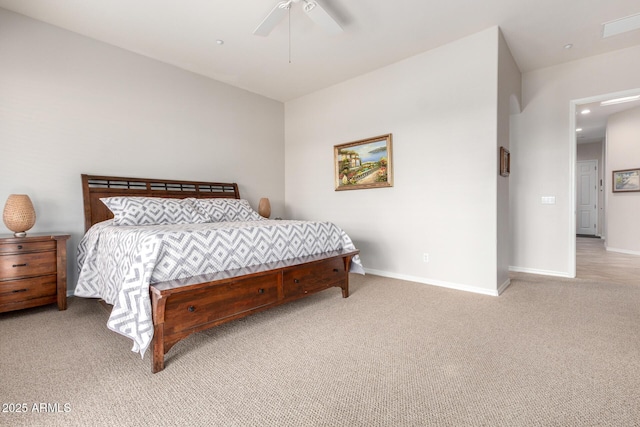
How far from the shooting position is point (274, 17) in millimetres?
2545

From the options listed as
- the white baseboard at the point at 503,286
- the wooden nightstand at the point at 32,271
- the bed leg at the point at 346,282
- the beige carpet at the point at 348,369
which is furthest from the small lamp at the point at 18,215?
the white baseboard at the point at 503,286

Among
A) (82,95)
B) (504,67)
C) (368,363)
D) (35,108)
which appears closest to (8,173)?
(35,108)

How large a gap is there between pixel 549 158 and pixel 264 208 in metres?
4.28

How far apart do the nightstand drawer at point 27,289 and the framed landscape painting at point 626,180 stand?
9.29m

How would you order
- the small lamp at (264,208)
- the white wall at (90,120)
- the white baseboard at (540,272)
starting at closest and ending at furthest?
the white wall at (90,120), the white baseboard at (540,272), the small lamp at (264,208)

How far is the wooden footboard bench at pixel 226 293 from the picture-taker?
1.86 m

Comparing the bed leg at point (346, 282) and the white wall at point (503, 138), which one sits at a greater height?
the white wall at point (503, 138)

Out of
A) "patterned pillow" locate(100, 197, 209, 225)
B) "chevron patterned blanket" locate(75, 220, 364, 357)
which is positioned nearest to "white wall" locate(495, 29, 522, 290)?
"chevron patterned blanket" locate(75, 220, 364, 357)

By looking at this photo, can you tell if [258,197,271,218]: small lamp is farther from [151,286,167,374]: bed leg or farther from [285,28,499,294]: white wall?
[151,286,167,374]: bed leg

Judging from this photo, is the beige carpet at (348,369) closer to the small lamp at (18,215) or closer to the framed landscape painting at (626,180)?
the small lamp at (18,215)

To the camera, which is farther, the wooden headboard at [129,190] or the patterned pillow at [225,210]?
the patterned pillow at [225,210]

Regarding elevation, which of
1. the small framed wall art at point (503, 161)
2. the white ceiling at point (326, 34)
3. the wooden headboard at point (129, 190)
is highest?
the white ceiling at point (326, 34)

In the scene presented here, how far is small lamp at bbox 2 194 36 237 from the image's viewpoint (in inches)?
106

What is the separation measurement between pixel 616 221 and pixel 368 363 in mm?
7269
